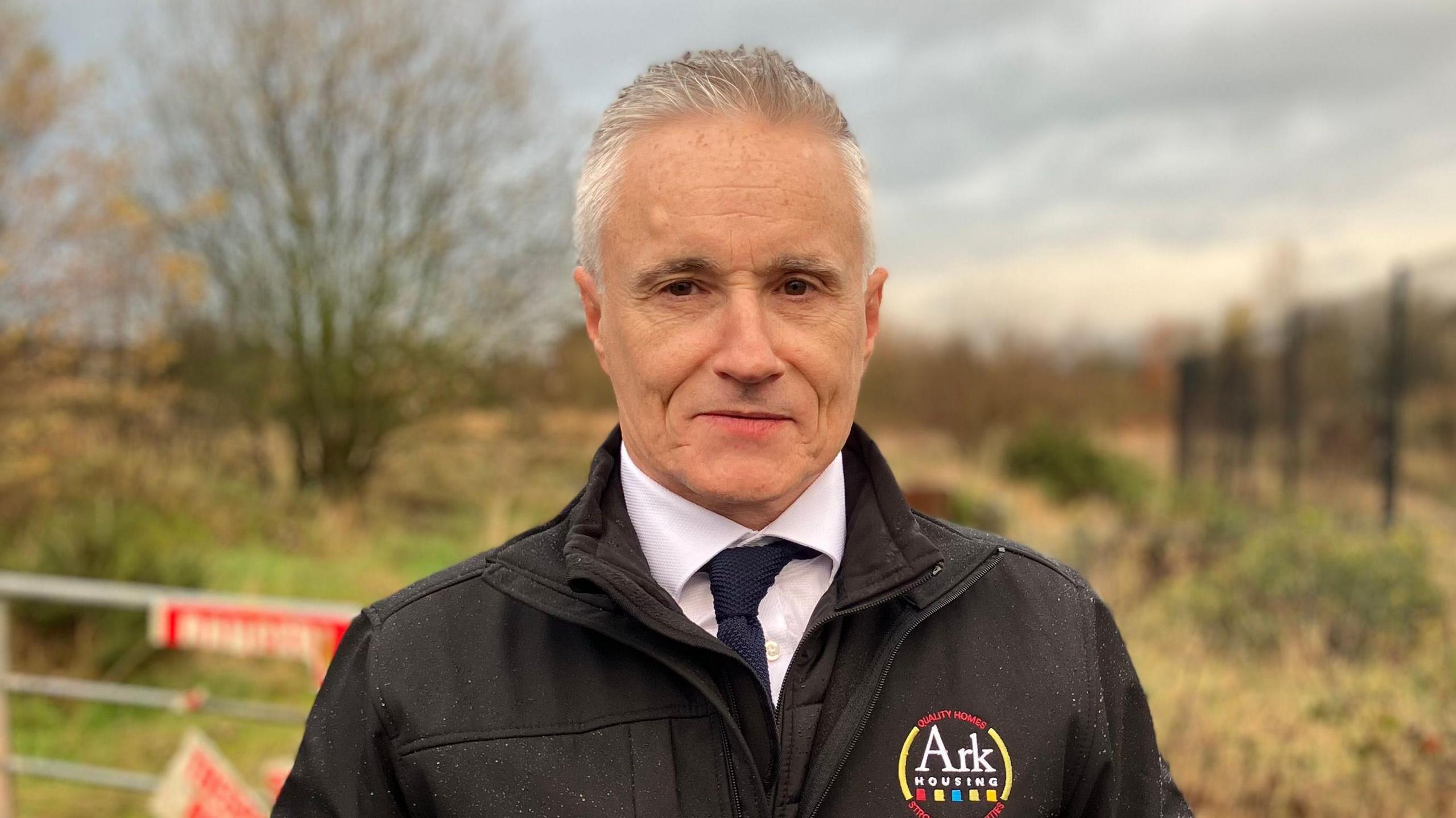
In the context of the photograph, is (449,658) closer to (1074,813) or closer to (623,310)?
(623,310)

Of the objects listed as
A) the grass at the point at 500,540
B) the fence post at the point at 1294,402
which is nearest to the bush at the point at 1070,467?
the grass at the point at 500,540

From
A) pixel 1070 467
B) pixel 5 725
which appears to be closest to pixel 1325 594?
pixel 5 725

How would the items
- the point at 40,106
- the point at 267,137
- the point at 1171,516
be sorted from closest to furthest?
the point at 40,106, the point at 1171,516, the point at 267,137

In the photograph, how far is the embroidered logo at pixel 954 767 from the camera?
5.13ft

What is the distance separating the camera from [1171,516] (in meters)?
12.0

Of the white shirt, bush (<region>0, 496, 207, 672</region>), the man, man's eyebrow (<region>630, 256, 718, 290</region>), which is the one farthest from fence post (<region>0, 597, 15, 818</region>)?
man's eyebrow (<region>630, 256, 718, 290</region>)

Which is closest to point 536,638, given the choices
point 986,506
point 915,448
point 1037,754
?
point 1037,754

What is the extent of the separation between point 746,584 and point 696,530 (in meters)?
0.11

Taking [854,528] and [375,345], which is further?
[375,345]

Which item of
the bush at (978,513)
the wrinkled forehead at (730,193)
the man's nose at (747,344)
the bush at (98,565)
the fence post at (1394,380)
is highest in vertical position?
the wrinkled forehead at (730,193)

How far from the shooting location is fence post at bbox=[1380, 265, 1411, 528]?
9.93m

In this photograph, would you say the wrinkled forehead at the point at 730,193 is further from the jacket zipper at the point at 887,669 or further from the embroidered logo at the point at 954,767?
the embroidered logo at the point at 954,767

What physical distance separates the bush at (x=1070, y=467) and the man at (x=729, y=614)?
15.3 metres

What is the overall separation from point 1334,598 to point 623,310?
6233 mm
